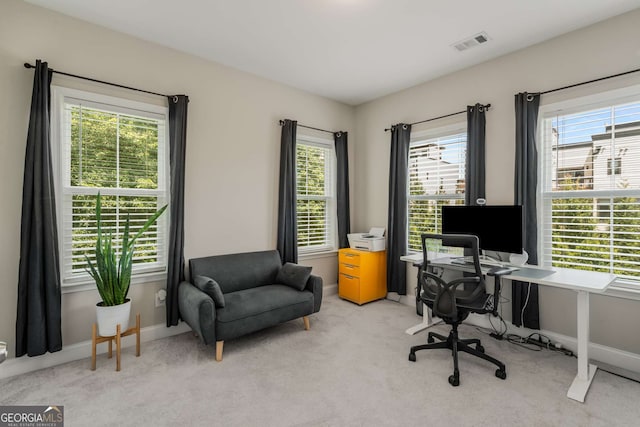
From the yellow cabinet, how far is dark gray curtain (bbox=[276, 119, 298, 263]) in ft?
2.43

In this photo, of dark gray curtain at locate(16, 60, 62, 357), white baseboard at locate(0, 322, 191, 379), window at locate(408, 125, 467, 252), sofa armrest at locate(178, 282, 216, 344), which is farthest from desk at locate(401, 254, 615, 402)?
dark gray curtain at locate(16, 60, 62, 357)

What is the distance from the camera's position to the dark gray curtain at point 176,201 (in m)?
2.91

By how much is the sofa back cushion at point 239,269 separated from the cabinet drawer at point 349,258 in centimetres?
99

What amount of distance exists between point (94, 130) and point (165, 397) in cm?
224

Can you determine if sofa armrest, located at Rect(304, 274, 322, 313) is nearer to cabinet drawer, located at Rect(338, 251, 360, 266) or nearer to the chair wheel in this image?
cabinet drawer, located at Rect(338, 251, 360, 266)

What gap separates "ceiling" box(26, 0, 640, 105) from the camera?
7.80ft

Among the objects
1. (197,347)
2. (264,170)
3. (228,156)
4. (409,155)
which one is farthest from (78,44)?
(409,155)

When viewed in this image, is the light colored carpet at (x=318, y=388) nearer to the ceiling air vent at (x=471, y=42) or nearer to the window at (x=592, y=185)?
the window at (x=592, y=185)

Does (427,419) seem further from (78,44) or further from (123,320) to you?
(78,44)

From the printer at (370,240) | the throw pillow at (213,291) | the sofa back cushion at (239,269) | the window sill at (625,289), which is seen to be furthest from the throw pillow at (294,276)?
the window sill at (625,289)

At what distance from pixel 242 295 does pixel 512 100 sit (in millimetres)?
3272

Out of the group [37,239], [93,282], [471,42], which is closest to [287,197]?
[93,282]

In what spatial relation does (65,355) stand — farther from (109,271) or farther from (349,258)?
(349,258)

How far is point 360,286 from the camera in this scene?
394 cm
